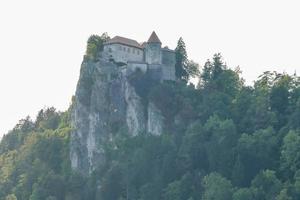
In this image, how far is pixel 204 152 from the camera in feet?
297

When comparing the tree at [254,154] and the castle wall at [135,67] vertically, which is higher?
the castle wall at [135,67]

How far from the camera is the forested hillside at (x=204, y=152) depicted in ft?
285

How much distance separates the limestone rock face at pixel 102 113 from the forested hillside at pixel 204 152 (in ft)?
3.30

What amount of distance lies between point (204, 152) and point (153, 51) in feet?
47.0

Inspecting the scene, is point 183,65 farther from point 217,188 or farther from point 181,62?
point 217,188

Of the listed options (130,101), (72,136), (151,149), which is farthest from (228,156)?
(72,136)

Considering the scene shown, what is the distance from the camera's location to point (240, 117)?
95562 millimetres

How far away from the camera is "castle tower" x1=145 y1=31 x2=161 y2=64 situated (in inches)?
3949

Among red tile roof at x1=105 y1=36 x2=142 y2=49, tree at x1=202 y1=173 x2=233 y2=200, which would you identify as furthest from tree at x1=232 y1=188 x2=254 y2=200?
red tile roof at x1=105 y1=36 x2=142 y2=49

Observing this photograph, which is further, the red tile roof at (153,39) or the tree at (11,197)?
the tree at (11,197)

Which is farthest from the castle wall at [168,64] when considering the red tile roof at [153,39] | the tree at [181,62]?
the tree at [181,62]

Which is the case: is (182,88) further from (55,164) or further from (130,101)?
(55,164)

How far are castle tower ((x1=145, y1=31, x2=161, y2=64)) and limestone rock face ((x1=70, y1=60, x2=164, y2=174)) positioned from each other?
115 inches

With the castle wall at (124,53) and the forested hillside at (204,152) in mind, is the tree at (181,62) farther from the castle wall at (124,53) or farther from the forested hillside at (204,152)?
the castle wall at (124,53)
